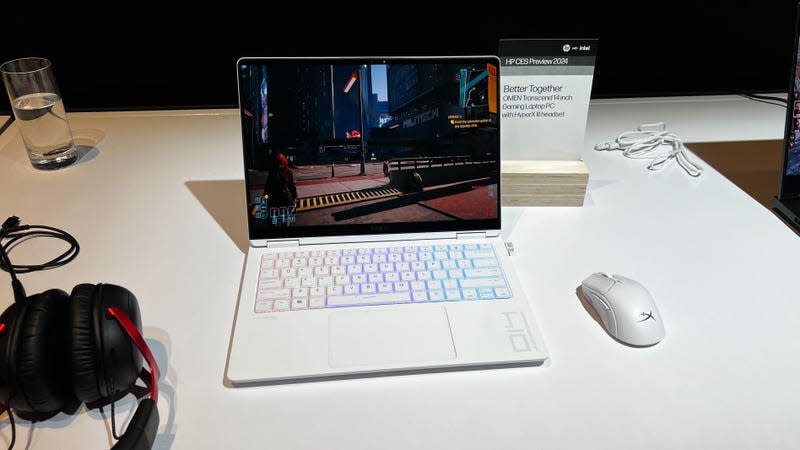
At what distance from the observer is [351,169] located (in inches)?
35.5

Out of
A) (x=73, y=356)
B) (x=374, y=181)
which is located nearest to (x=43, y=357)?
(x=73, y=356)

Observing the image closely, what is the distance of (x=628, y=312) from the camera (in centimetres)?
76

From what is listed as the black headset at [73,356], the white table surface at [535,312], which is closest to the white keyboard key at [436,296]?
the white table surface at [535,312]

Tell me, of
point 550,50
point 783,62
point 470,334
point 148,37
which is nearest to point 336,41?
point 148,37

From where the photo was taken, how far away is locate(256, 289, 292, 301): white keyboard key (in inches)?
31.7

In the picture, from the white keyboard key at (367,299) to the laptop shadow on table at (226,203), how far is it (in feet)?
0.72

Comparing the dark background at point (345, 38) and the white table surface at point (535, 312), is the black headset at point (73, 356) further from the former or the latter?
the dark background at point (345, 38)

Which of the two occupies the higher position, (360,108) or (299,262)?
(360,108)

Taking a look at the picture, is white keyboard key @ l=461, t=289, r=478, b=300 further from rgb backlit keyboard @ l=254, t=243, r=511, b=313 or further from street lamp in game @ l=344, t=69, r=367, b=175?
street lamp in game @ l=344, t=69, r=367, b=175

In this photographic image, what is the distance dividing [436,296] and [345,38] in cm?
83

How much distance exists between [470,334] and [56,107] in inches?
34.8

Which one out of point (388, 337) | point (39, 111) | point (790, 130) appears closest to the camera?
point (388, 337)

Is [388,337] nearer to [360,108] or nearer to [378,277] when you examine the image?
[378,277]

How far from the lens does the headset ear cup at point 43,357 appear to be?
0.60 metres
